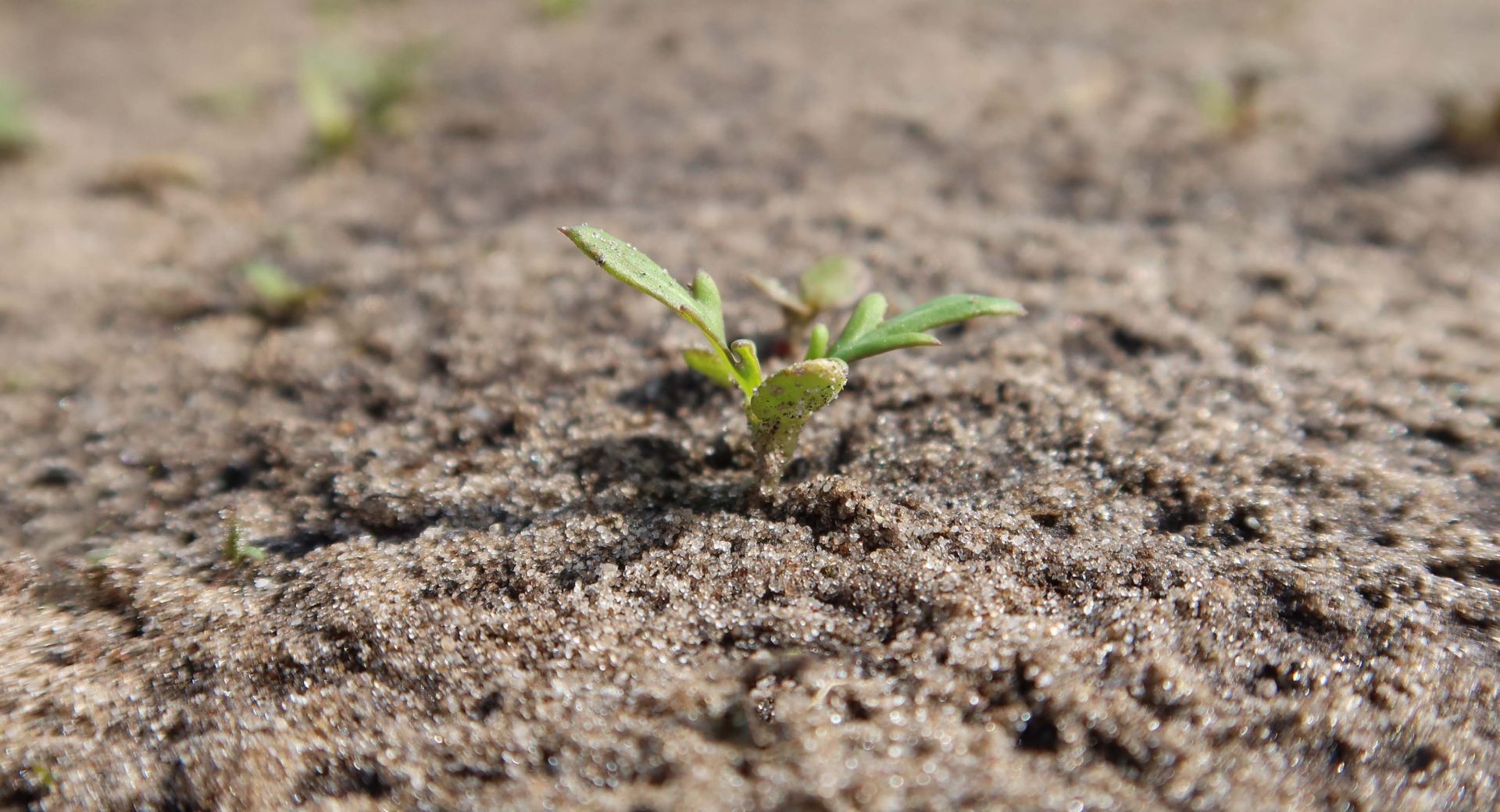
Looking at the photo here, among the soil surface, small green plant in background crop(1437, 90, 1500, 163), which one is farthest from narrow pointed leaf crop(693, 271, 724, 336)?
small green plant in background crop(1437, 90, 1500, 163)

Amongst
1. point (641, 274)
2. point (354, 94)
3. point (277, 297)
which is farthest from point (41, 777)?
point (354, 94)

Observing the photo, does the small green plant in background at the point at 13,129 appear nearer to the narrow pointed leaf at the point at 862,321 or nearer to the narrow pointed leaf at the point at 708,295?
the narrow pointed leaf at the point at 708,295

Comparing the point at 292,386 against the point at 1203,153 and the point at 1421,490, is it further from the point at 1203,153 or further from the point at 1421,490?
the point at 1203,153

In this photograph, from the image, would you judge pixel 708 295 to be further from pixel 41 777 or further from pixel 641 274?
pixel 41 777

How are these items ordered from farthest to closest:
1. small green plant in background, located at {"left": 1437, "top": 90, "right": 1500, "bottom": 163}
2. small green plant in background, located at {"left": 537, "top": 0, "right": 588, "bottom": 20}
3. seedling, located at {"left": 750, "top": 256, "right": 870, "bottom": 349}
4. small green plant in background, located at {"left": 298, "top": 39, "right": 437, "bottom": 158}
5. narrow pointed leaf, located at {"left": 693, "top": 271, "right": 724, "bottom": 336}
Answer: small green plant in background, located at {"left": 537, "top": 0, "right": 588, "bottom": 20} → small green plant in background, located at {"left": 298, "top": 39, "right": 437, "bottom": 158} → small green plant in background, located at {"left": 1437, "top": 90, "right": 1500, "bottom": 163} → seedling, located at {"left": 750, "top": 256, "right": 870, "bottom": 349} → narrow pointed leaf, located at {"left": 693, "top": 271, "right": 724, "bottom": 336}

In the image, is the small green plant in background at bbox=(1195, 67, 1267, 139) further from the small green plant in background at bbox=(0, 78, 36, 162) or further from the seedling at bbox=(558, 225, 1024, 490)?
the small green plant in background at bbox=(0, 78, 36, 162)
